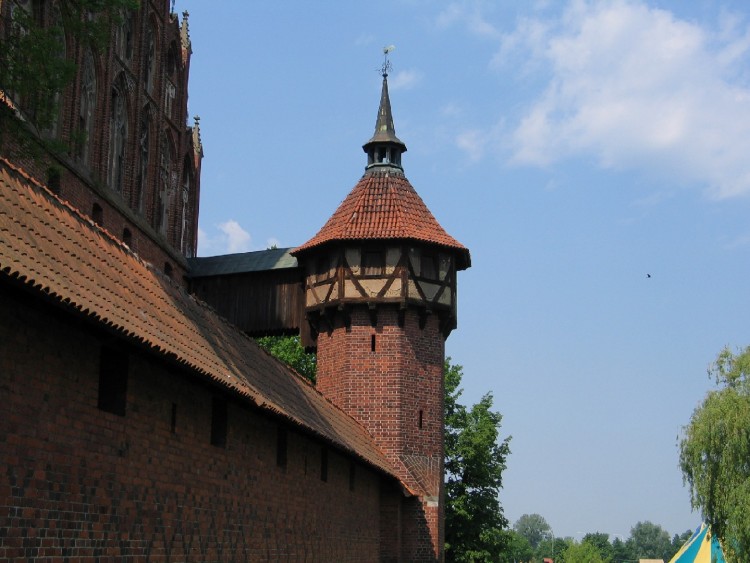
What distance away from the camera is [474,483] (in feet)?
109

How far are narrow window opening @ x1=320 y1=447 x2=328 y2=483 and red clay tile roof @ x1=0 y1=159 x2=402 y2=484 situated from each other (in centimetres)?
101

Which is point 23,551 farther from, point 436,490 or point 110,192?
point 436,490

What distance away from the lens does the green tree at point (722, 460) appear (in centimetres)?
2544

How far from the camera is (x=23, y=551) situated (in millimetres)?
7973

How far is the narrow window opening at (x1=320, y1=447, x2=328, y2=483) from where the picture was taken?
17281 millimetres

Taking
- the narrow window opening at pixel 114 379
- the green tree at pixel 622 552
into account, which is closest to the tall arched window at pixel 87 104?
the narrow window opening at pixel 114 379

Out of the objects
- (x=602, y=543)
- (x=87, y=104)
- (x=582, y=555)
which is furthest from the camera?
(x=602, y=543)

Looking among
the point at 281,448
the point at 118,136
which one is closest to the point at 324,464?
the point at 281,448

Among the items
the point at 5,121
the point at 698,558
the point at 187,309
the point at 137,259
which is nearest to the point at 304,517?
the point at 187,309

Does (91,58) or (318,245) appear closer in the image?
(91,58)

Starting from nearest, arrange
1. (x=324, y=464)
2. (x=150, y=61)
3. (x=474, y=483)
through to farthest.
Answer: (x=324, y=464) → (x=150, y=61) → (x=474, y=483)

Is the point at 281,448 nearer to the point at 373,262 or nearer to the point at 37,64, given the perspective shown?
the point at 37,64

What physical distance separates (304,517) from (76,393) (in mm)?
7692

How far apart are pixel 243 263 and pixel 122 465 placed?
53.2 ft
